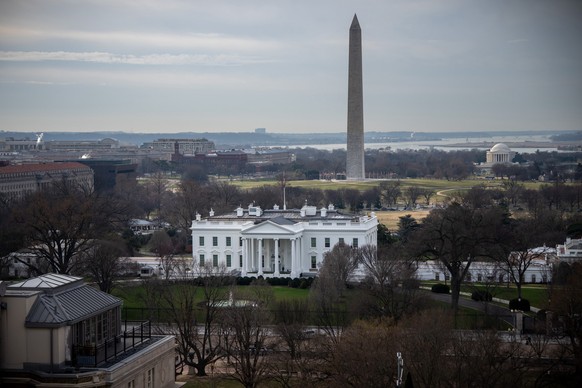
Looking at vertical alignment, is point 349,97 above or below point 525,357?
above

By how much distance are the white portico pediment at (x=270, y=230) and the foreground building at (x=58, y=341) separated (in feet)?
148

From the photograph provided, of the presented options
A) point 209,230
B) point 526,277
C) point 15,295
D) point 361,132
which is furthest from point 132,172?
point 15,295

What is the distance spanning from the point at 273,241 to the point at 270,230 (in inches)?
60.8

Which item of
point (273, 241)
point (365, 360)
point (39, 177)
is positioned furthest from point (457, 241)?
point (39, 177)

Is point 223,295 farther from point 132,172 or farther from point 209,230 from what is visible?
point 132,172

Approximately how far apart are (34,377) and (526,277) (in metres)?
50.7

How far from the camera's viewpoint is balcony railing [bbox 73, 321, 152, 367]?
32312 mm

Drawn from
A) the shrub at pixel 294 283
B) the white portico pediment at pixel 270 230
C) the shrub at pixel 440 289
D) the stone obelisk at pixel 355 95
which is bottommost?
the shrub at pixel 294 283

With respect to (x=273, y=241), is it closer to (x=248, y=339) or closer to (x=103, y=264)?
(x=103, y=264)

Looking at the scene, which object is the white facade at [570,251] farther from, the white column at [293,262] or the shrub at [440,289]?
the white column at [293,262]

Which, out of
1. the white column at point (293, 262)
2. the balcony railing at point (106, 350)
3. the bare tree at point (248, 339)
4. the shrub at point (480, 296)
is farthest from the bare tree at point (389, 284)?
the balcony railing at point (106, 350)

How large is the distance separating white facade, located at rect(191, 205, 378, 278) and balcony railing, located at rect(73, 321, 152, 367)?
42538mm

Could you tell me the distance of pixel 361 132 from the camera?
18425 centimetres

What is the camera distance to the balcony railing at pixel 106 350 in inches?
1272
